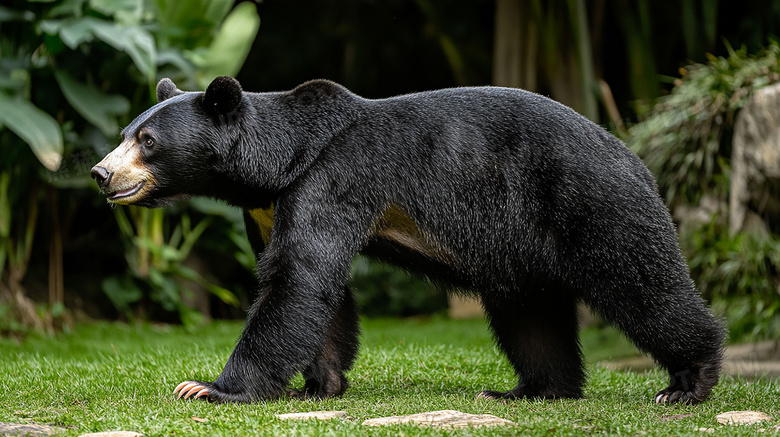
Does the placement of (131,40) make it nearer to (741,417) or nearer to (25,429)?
(25,429)

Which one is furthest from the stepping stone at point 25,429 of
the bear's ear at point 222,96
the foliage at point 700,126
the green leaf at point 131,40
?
the foliage at point 700,126

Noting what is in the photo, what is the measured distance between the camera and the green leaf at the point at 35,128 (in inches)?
284

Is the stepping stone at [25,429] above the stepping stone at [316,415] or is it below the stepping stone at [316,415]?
above

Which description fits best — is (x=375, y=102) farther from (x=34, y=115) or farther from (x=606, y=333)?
(x=606, y=333)

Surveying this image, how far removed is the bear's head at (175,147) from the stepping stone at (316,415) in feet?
4.15

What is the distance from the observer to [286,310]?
12.5 ft

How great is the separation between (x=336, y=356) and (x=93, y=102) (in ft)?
A: 16.2

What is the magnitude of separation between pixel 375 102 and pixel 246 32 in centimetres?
572

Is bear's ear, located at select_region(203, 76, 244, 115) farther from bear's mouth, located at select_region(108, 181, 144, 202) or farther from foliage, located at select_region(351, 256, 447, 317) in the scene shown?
foliage, located at select_region(351, 256, 447, 317)

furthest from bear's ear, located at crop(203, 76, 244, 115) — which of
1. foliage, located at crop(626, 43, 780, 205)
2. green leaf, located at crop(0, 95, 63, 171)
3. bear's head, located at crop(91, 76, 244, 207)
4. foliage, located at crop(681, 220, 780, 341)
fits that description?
foliage, located at crop(626, 43, 780, 205)

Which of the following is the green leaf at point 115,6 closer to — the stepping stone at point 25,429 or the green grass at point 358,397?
the green grass at point 358,397

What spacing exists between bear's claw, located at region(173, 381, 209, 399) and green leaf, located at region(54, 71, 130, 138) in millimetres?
4887

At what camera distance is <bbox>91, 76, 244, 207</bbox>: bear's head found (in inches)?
157

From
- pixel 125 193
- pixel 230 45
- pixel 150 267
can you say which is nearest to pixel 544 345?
pixel 125 193
